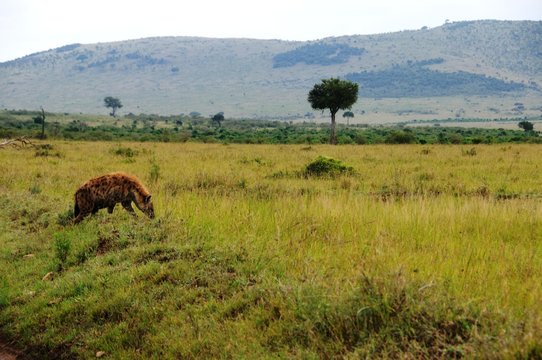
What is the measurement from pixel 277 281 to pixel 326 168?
13.8 metres

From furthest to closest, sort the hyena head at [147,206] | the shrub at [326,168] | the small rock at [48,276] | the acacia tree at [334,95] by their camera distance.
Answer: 1. the acacia tree at [334,95]
2. the shrub at [326,168]
3. the hyena head at [147,206]
4. the small rock at [48,276]

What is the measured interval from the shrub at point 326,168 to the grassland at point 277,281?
866cm

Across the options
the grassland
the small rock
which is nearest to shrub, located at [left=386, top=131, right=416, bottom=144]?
the grassland

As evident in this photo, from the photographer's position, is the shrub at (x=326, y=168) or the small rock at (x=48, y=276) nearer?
the small rock at (x=48, y=276)

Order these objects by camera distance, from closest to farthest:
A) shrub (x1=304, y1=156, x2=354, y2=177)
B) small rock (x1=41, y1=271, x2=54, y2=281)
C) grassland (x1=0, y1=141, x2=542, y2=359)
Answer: grassland (x1=0, y1=141, x2=542, y2=359) → small rock (x1=41, y1=271, x2=54, y2=281) → shrub (x1=304, y1=156, x2=354, y2=177)

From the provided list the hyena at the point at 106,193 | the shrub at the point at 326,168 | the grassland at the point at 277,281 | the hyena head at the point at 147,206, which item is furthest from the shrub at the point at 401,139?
the hyena head at the point at 147,206

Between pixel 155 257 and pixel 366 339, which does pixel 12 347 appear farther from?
pixel 366 339

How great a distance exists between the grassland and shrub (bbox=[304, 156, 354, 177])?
28.4ft

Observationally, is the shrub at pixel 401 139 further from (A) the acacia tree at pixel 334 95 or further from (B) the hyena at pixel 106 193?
(B) the hyena at pixel 106 193

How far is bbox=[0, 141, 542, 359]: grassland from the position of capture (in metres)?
4.43

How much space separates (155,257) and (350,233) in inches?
119

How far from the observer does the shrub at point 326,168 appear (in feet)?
62.2

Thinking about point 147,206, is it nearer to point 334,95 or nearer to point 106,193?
point 106,193

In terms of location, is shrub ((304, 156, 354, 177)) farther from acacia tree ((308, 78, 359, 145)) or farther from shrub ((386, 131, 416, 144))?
acacia tree ((308, 78, 359, 145))
